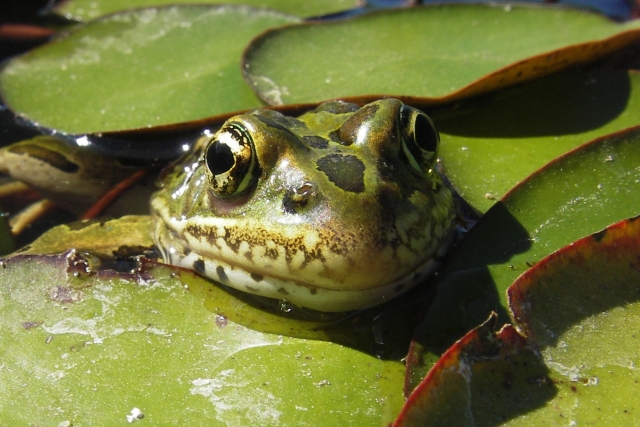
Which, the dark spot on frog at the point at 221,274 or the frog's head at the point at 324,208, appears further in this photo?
the dark spot on frog at the point at 221,274

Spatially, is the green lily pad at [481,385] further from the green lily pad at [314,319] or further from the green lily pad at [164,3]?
the green lily pad at [164,3]

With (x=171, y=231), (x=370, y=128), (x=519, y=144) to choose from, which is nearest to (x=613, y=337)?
(x=370, y=128)

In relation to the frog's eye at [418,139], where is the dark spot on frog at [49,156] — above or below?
below

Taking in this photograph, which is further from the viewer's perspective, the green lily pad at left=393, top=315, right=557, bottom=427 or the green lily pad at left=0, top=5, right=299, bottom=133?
the green lily pad at left=0, top=5, right=299, bottom=133

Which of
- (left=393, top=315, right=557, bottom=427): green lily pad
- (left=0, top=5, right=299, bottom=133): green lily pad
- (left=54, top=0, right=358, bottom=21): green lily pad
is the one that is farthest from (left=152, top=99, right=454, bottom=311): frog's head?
(left=54, top=0, right=358, bottom=21): green lily pad

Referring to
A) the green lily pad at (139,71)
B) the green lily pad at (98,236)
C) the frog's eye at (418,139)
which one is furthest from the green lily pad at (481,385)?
the green lily pad at (139,71)

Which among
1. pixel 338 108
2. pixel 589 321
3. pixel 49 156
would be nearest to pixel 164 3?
pixel 49 156

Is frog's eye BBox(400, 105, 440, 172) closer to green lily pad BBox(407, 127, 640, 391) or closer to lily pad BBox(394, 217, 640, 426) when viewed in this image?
green lily pad BBox(407, 127, 640, 391)
